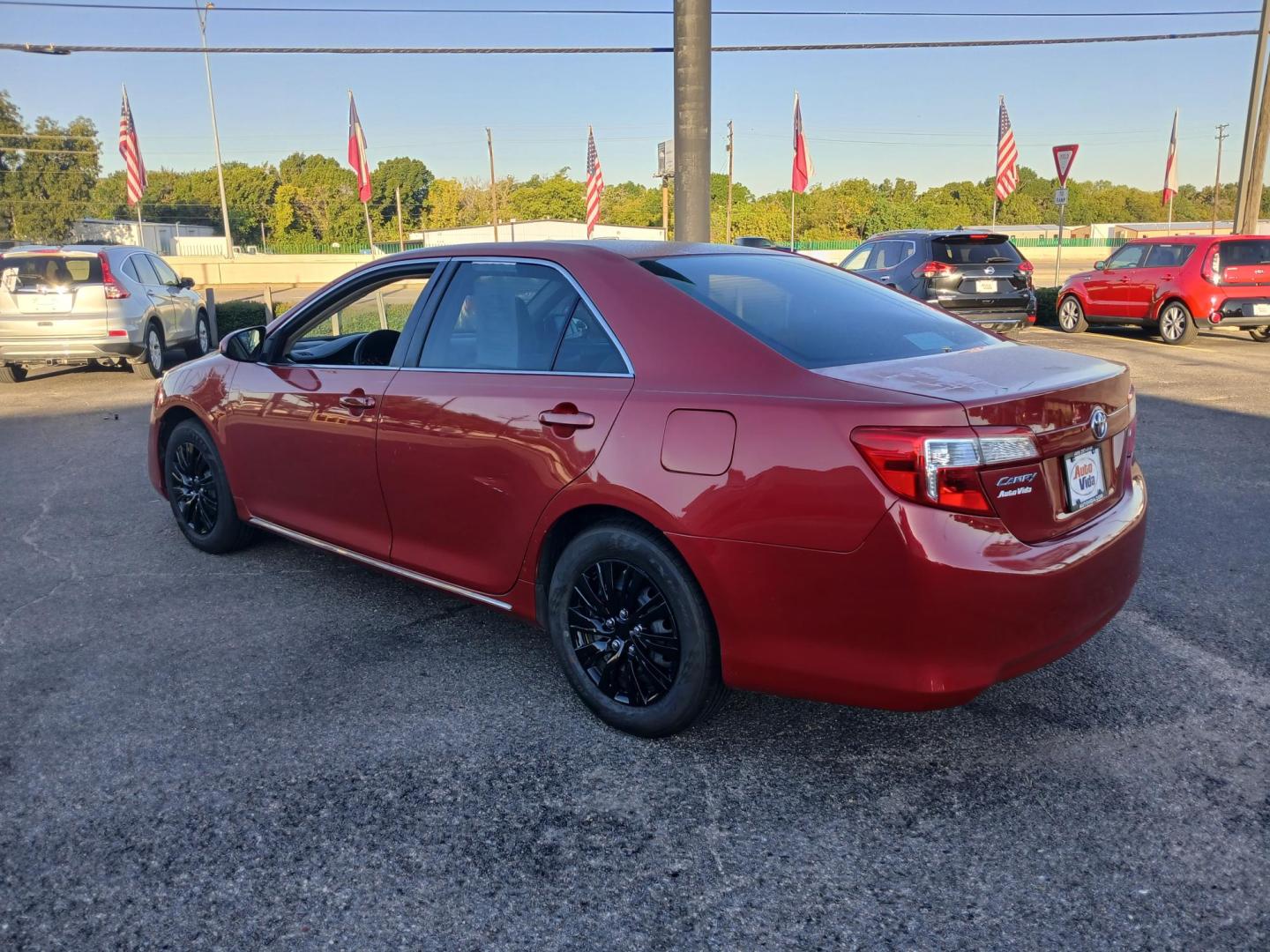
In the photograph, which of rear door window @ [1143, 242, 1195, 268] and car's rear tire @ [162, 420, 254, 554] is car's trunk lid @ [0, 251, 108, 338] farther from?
rear door window @ [1143, 242, 1195, 268]

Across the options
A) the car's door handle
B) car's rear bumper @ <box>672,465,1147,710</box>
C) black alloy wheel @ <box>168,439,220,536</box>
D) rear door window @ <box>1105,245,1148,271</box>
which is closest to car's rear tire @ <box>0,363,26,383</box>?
black alloy wheel @ <box>168,439,220,536</box>

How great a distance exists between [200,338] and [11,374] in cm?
271

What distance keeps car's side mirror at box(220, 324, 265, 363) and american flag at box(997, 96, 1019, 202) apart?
2289 cm

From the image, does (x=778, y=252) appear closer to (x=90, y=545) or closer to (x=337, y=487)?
(x=337, y=487)

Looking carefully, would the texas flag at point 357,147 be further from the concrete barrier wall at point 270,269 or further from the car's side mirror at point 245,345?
the car's side mirror at point 245,345

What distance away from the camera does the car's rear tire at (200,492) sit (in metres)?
5.09

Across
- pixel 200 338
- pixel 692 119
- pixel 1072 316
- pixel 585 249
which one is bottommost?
pixel 1072 316

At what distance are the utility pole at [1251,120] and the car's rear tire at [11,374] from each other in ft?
69.6

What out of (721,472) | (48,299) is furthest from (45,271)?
(721,472)

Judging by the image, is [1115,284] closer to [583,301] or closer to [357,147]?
[583,301]

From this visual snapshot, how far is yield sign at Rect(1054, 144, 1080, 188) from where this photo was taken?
18.3m

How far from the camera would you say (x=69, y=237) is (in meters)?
72.2

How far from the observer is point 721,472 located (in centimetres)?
287

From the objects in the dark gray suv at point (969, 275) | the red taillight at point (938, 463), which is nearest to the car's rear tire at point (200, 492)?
the red taillight at point (938, 463)
